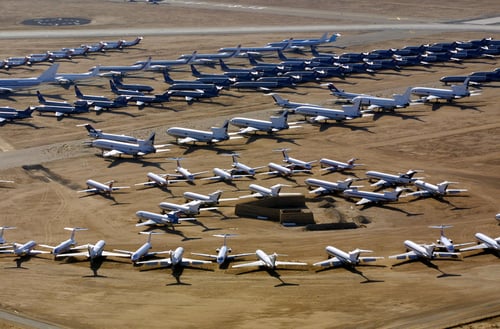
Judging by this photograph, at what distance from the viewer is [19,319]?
82.7 metres

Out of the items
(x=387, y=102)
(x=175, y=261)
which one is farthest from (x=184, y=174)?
(x=387, y=102)

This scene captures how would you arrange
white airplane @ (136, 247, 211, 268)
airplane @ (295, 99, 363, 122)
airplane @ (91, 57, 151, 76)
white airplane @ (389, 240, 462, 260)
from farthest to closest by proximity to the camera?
airplane @ (91, 57, 151, 76)
airplane @ (295, 99, 363, 122)
white airplane @ (389, 240, 462, 260)
white airplane @ (136, 247, 211, 268)

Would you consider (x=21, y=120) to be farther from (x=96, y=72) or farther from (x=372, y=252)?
(x=372, y=252)

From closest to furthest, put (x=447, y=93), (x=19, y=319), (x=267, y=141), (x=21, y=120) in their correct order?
(x=19, y=319), (x=267, y=141), (x=21, y=120), (x=447, y=93)

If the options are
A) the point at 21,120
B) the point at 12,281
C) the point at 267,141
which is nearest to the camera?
the point at 12,281

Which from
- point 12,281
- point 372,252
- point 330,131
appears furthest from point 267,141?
point 12,281

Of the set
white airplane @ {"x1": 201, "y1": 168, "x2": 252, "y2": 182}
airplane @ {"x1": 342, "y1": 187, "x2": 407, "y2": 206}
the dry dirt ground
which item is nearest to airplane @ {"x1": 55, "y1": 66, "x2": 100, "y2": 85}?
the dry dirt ground

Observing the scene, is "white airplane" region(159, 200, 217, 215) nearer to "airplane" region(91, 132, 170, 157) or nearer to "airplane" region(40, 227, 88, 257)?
"airplane" region(40, 227, 88, 257)

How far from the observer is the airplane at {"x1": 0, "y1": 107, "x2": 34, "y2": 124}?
155m

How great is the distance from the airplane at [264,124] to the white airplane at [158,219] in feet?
134

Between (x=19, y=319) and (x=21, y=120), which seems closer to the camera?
(x=19, y=319)

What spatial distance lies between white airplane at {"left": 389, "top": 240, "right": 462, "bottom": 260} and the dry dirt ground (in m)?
1.15

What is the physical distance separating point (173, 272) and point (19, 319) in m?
16.5

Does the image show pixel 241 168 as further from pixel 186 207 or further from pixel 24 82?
pixel 24 82
